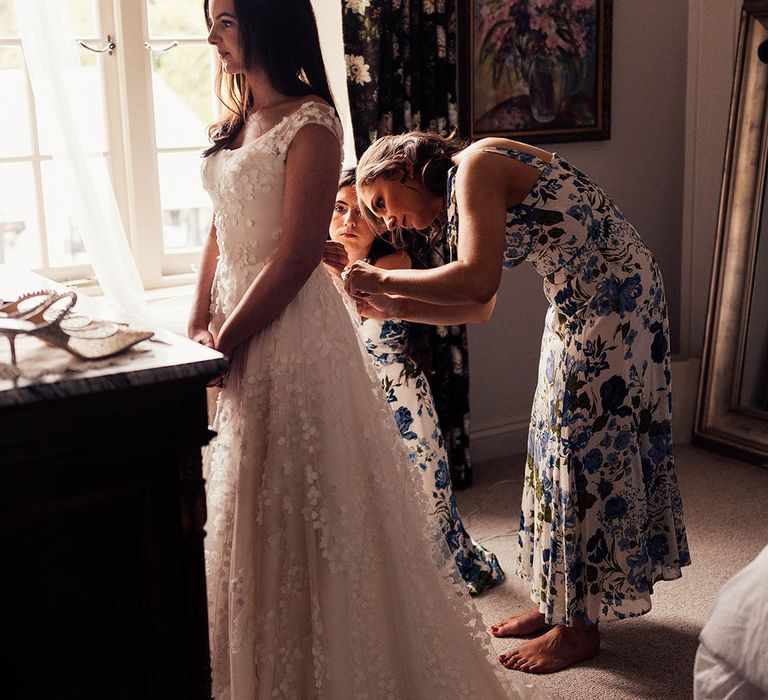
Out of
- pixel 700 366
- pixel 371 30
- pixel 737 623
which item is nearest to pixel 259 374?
pixel 737 623

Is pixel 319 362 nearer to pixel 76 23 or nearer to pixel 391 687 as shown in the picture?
pixel 391 687

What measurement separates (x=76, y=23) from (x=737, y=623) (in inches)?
104

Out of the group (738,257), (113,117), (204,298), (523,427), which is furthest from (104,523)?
(738,257)

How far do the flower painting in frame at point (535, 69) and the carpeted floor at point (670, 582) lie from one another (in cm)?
136

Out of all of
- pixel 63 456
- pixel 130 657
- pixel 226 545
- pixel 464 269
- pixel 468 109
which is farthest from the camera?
pixel 468 109

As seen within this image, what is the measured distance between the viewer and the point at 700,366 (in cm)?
423

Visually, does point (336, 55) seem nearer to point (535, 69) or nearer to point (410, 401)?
point (535, 69)

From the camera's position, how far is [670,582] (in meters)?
2.98

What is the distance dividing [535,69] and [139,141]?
1.55 metres

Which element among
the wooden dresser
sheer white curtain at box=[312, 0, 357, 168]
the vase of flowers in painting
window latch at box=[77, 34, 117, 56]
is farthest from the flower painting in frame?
the wooden dresser

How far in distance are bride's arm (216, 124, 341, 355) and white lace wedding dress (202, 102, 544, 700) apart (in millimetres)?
31

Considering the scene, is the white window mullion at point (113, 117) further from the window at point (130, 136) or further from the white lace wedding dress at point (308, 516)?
the white lace wedding dress at point (308, 516)

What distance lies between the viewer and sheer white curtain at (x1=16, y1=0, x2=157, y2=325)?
2.67 m

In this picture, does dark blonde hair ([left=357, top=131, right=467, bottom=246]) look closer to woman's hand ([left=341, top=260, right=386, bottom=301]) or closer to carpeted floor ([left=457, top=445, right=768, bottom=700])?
woman's hand ([left=341, top=260, right=386, bottom=301])
